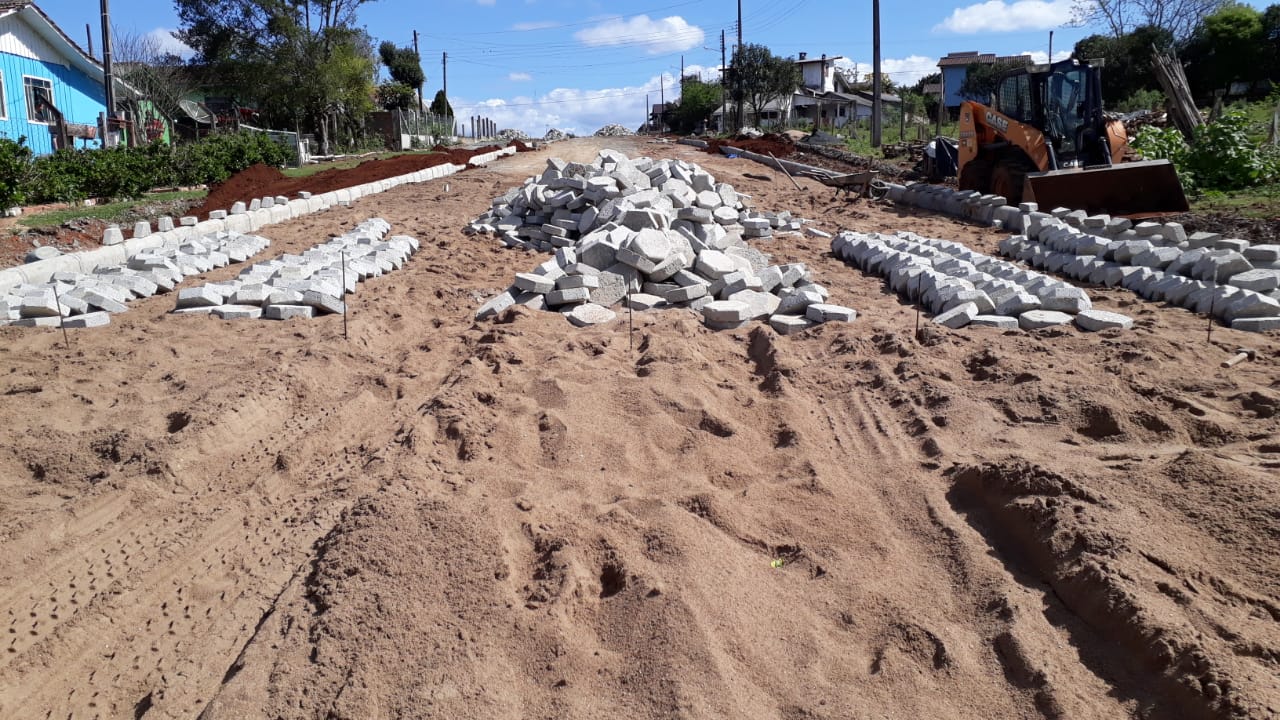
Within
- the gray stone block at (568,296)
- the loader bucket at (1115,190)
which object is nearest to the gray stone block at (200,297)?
the gray stone block at (568,296)

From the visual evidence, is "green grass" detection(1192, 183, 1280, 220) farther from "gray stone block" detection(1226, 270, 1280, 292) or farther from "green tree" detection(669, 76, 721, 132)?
"green tree" detection(669, 76, 721, 132)

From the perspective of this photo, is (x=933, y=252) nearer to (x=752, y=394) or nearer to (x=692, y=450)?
(x=752, y=394)

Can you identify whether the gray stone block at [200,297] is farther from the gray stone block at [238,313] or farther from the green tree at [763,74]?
the green tree at [763,74]

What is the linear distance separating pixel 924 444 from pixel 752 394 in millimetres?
1257

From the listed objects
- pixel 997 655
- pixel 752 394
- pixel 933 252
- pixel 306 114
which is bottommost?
pixel 997 655

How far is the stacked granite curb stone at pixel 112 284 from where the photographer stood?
279 inches

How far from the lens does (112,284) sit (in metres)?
8.09

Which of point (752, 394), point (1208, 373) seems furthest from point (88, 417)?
point (1208, 373)

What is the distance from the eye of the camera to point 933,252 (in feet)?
30.7

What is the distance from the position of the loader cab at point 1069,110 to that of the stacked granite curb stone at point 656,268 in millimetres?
5292

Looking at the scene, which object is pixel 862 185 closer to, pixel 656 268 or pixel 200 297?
pixel 656 268

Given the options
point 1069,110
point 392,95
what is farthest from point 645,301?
point 392,95

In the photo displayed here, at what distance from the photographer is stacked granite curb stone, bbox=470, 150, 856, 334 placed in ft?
24.3

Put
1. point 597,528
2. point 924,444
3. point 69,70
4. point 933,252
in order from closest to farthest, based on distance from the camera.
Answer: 1. point 597,528
2. point 924,444
3. point 933,252
4. point 69,70
